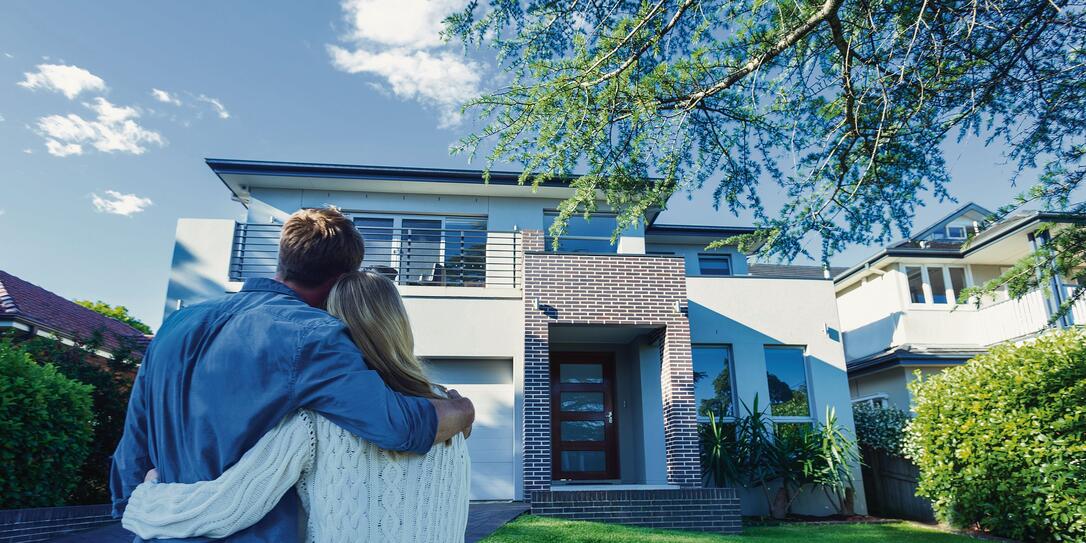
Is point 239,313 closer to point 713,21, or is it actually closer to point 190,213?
point 713,21

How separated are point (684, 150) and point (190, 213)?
30.3ft

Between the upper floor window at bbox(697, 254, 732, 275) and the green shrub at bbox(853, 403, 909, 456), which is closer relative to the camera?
the green shrub at bbox(853, 403, 909, 456)

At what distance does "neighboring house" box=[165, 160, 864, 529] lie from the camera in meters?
10.2

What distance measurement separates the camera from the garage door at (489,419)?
10375 mm

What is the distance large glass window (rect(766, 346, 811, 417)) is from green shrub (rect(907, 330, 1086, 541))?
2335 millimetres

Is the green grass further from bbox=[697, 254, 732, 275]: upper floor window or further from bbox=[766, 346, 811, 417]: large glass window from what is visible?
bbox=[697, 254, 732, 275]: upper floor window

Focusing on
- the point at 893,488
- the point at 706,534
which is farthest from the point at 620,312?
the point at 893,488

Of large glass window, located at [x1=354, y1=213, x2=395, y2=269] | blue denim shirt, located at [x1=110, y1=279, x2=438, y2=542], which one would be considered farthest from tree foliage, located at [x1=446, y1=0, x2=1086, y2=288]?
large glass window, located at [x1=354, y1=213, x2=395, y2=269]

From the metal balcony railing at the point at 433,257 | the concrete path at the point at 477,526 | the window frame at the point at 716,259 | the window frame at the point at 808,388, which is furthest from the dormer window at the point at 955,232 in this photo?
the concrete path at the point at 477,526

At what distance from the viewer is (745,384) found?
464 inches

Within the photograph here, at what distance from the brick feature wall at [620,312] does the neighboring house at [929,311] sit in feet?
22.4

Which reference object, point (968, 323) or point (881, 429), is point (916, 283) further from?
point (881, 429)

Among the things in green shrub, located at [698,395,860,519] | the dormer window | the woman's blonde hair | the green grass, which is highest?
the dormer window

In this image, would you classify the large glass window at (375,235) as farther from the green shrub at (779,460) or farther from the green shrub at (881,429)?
the green shrub at (881,429)
